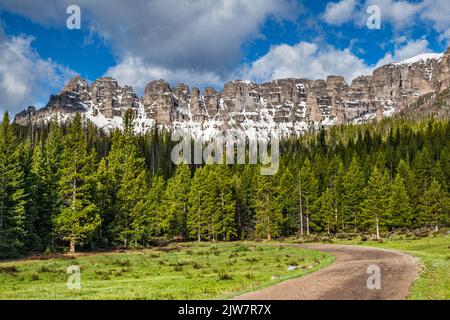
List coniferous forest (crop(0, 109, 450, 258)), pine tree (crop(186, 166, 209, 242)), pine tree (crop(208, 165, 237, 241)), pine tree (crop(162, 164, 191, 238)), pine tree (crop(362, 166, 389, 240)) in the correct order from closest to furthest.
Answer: coniferous forest (crop(0, 109, 450, 258)) → pine tree (crop(362, 166, 389, 240)) → pine tree (crop(186, 166, 209, 242)) → pine tree (crop(208, 165, 237, 241)) → pine tree (crop(162, 164, 191, 238))

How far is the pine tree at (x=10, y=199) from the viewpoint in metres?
39.6

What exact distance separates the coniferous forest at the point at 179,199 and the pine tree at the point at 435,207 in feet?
0.70

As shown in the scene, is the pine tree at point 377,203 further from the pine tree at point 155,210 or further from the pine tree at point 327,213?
the pine tree at point 155,210

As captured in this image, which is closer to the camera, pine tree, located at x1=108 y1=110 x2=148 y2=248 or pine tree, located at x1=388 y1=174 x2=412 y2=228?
pine tree, located at x1=108 y1=110 x2=148 y2=248

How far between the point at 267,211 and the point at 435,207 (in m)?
27.1

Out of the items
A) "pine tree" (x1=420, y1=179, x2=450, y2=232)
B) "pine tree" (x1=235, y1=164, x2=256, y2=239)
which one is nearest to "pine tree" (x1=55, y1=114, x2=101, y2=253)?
"pine tree" (x1=235, y1=164, x2=256, y2=239)

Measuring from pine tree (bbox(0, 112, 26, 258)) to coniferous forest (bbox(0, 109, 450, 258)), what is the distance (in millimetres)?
107

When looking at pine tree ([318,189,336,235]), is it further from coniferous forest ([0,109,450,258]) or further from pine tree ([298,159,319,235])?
pine tree ([298,159,319,235])

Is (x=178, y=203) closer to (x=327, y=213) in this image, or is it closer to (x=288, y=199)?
(x=288, y=199)

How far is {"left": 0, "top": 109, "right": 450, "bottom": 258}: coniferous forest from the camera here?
1710 inches

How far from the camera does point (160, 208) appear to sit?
231 feet

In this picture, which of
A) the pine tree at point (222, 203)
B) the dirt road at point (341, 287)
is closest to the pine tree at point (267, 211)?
the pine tree at point (222, 203)

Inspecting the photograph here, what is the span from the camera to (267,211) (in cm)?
6825

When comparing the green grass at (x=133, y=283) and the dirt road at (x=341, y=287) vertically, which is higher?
the dirt road at (x=341, y=287)
